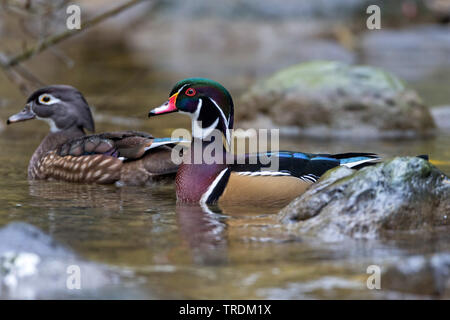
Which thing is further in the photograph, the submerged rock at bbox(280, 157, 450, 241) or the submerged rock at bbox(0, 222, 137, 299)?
the submerged rock at bbox(280, 157, 450, 241)

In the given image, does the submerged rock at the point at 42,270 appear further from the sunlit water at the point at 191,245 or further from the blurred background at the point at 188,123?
the sunlit water at the point at 191,245

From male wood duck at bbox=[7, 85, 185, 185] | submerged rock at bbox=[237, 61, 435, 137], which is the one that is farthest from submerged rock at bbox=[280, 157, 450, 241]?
submerged rock at bbox=[237, 61, 435, 137]

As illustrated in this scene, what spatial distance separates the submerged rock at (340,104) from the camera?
11148mm

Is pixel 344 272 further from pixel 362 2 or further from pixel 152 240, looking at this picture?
pixel 362 2

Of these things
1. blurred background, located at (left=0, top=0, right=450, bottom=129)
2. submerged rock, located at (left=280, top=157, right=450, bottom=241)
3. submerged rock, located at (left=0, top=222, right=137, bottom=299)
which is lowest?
submerged rock, located at (left=0, top=222, right=137, bottom=299)

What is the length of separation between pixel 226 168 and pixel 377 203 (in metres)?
1.43

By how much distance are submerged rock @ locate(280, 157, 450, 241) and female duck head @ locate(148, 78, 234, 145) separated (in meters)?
1.23

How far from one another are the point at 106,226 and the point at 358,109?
6407 millimetres

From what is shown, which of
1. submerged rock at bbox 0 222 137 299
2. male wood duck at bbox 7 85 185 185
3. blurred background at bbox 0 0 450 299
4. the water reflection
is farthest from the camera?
male wood duck at bbox 7 85 185 185

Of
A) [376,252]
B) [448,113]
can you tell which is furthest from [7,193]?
[448,113]

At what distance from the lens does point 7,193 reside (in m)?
6.83

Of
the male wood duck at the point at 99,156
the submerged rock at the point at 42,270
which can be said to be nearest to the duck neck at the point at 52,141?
the male wood duck at the point at 99,156

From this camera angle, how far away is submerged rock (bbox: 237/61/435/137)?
1115 centimetres

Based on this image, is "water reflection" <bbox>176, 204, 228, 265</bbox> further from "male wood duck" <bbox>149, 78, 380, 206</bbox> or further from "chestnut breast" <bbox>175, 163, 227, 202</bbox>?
"male wood duck" <bbox>149, 78, 380, 206</bbox>
